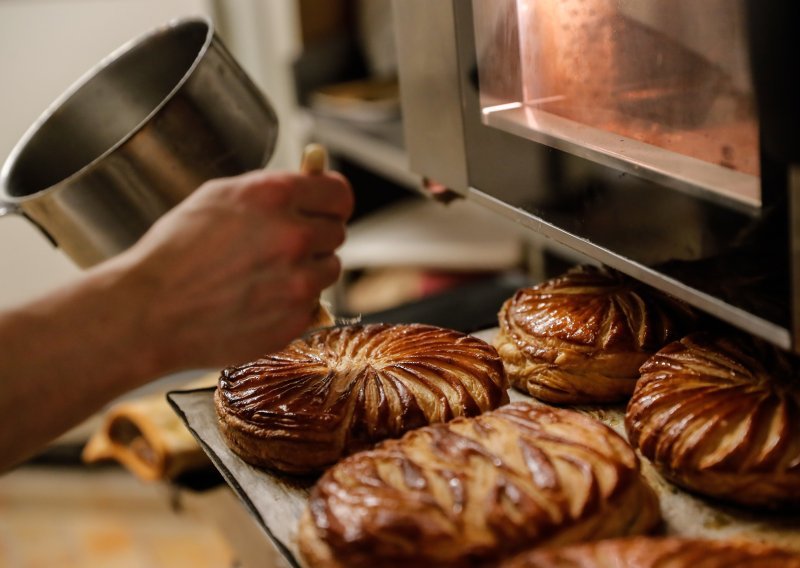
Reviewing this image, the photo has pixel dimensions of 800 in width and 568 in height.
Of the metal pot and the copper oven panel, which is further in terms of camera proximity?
the metal pot

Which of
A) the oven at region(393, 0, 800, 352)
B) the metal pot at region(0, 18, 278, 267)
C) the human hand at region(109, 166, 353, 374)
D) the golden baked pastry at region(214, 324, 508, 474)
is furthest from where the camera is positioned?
the metal pot at region(0, 18, 278, 267)

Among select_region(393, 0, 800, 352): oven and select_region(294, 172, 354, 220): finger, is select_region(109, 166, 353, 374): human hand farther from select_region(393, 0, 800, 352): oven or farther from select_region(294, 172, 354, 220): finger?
select_region(393, 0, 800, 352): oven

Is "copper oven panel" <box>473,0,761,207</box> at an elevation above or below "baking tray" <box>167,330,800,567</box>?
above

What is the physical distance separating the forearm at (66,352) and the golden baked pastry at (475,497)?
0.81 feet

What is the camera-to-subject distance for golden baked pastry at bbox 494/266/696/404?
121cm

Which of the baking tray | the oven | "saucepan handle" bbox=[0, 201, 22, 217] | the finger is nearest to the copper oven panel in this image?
the oven

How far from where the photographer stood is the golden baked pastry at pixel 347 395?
1.12 metres

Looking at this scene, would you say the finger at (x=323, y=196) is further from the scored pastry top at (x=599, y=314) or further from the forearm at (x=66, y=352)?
the scored pastry top at (x=599, y=314)

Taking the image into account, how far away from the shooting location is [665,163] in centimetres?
94

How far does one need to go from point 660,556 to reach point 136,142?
2.77 feet

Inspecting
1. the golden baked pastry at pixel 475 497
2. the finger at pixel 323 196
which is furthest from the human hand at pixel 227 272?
the golden baked pastry at pixel 475 497

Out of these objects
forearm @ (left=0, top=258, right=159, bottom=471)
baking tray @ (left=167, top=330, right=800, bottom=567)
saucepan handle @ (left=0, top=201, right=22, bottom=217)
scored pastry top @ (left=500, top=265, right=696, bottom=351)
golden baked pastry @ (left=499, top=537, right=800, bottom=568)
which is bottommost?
baking tray @ (left=167, top=330, right=800, bottom=567)

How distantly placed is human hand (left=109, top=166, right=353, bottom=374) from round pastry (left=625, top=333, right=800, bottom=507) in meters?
0.42

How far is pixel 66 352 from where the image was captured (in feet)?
2.96
